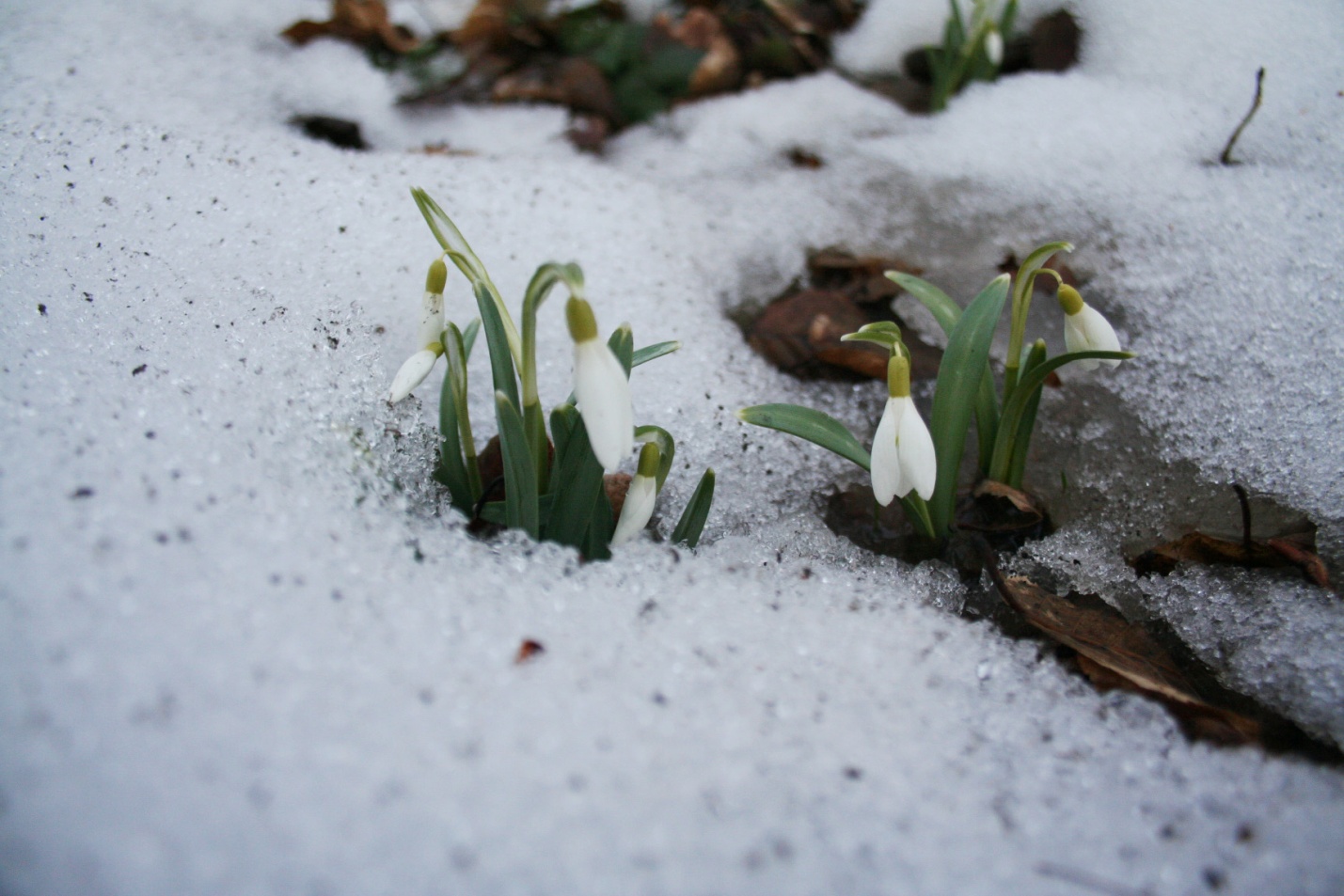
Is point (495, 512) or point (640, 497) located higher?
point (640, 497)

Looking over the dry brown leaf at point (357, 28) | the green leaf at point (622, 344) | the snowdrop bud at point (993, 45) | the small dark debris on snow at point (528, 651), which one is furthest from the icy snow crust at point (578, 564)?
the dry brown leaf at point (357, 28)

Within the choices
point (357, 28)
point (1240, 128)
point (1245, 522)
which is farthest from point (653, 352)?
point (357, 28)

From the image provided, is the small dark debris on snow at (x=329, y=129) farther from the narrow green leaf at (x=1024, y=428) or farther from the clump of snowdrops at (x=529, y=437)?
the narrow green leaf at (x=1024, y=428)

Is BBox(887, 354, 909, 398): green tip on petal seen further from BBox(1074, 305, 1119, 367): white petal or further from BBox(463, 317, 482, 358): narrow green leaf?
BBox(463, 317, 482, 358): narrow green leaf

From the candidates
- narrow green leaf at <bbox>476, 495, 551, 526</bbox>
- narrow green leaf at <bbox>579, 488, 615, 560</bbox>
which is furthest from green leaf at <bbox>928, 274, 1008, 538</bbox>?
narrow green leaf at <bbox>476, 495, 551, 526</bbox>

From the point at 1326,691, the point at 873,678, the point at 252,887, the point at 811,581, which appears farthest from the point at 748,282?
the point at 252,887

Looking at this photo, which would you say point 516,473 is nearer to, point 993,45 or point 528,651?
point 528,651

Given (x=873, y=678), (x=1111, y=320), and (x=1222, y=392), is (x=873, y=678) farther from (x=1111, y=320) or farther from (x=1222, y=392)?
(x=1111, y=320)
